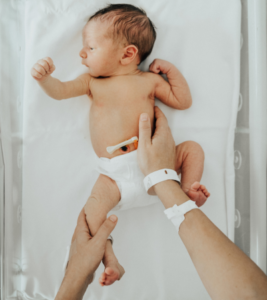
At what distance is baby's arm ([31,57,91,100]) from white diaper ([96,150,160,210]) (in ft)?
1.01

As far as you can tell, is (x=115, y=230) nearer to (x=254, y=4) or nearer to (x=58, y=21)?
(x=58, y=21)

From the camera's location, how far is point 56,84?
1021 mm

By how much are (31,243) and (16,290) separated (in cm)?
20

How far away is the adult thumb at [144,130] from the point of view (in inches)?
38.3

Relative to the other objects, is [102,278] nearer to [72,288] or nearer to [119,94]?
[72,288]

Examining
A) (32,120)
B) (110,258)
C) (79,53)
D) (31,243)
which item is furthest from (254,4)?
(31,243)

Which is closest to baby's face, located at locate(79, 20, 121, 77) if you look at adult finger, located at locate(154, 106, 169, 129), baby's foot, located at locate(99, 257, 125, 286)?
adult finger, located at locate(154, 106, 169, 129)

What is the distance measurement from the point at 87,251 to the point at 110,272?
11 cm

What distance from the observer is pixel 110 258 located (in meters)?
0.95

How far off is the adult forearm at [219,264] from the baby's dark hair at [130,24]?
0.68 meters

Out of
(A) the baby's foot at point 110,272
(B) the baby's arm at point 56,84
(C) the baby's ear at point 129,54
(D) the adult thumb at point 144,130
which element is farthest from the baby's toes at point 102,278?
(C) the baby's ear at point 129,54

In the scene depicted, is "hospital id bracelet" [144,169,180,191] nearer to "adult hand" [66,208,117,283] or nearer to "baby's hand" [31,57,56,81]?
"adult hand" [66,208,117,283]

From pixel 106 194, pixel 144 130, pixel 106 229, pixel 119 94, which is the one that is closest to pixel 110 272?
pixel 106 229

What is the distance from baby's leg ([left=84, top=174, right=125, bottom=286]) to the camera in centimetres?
95
